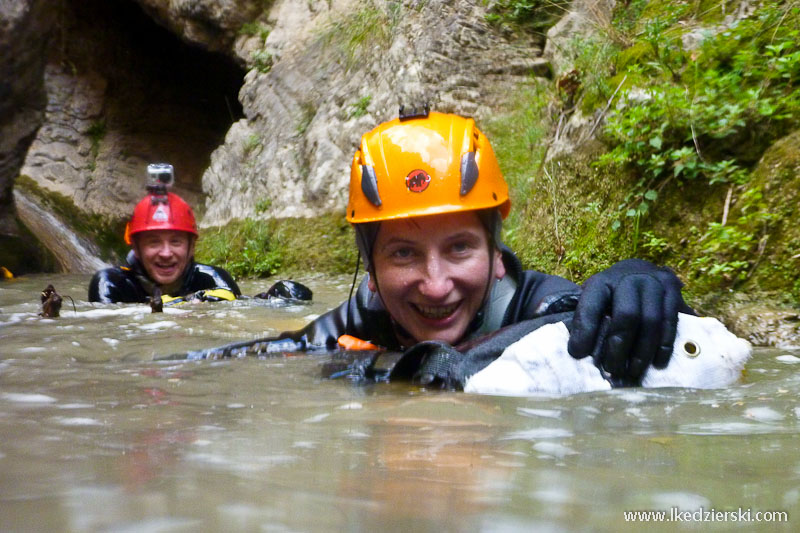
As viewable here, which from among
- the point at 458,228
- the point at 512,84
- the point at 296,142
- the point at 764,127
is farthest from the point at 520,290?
the point at 296,142

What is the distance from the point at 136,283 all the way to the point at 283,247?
3.26 m

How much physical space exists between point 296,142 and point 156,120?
8840 mm

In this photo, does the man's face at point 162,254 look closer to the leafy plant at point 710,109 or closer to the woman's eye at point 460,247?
the leafy plant at point 710,109

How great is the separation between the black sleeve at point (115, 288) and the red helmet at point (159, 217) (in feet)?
1.17

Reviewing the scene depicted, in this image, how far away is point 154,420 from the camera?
5.88ft

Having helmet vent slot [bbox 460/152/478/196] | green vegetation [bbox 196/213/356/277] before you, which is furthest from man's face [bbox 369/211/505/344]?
green vegetation [bbox 196/213/356/277]

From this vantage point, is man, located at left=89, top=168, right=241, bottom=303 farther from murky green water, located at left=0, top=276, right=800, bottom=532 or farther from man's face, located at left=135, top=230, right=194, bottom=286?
murky green water, located at left=0, top=276, right=800, bottom=532

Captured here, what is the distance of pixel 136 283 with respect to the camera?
671cm

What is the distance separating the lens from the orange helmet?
2.75 meters

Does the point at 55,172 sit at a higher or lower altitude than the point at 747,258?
higher

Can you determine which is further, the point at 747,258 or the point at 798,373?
the point at 747,258

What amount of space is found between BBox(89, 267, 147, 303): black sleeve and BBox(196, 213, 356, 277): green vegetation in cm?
283

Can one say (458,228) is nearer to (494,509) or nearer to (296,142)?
(494,509)

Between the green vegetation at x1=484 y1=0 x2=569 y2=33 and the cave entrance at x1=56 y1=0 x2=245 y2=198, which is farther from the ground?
the cave entrance at x1=56 y1=0 x2=245 y2=198
